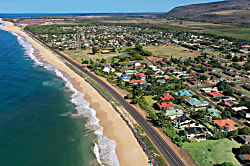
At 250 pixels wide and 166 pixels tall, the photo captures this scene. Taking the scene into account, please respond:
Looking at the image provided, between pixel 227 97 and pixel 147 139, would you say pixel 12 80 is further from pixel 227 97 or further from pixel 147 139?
pixel 227 97

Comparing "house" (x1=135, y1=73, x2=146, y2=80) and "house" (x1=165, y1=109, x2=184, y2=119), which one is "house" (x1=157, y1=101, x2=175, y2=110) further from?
"house" (x1=135, y1=73, x2=146, y2=80)

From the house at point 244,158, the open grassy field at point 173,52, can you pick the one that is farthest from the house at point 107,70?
the house at point 244,158

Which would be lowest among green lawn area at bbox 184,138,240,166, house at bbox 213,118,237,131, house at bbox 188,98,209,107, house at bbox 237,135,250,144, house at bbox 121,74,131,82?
green lawn area at bbox 184,138,240,166

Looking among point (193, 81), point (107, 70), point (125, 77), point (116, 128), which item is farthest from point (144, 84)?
point (116, 128)

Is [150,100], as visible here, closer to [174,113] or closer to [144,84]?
[144,84]

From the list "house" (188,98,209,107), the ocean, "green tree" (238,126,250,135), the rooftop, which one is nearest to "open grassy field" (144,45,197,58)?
"house" (188,98,209,107)

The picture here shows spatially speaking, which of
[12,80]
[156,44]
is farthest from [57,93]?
[156,44]
